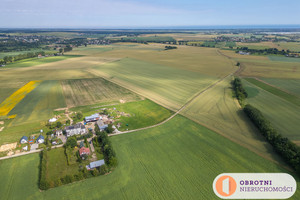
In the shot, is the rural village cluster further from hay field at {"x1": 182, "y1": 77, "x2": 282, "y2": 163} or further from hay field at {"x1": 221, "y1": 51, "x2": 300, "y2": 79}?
hay field at {"x1": 221, "y1": 51, "x2": 300, "y2": 79}

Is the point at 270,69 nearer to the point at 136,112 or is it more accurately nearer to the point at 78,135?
the point at 136,112

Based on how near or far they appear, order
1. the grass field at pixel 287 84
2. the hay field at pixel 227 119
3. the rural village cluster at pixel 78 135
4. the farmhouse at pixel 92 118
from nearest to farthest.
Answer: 1. the rural village cluster at pixel 78 135
2. the hay field at pixel 227 119
3. the farmhouse at pixel 92 118
4. the grass field at pixel 287 84

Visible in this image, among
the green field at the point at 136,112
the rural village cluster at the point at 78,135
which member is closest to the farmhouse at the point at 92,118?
the rural village cluster at the point at 78,135

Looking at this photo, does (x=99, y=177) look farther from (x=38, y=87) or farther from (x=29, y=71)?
(x=29, y=71)

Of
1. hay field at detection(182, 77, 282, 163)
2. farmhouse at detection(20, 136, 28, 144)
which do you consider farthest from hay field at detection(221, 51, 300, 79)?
farmhouse at detection(20, 136, 28, 144)

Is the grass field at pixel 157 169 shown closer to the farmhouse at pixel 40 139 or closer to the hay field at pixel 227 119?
the hay field at pixel 227 119

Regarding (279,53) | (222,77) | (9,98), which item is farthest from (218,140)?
(279,53)
